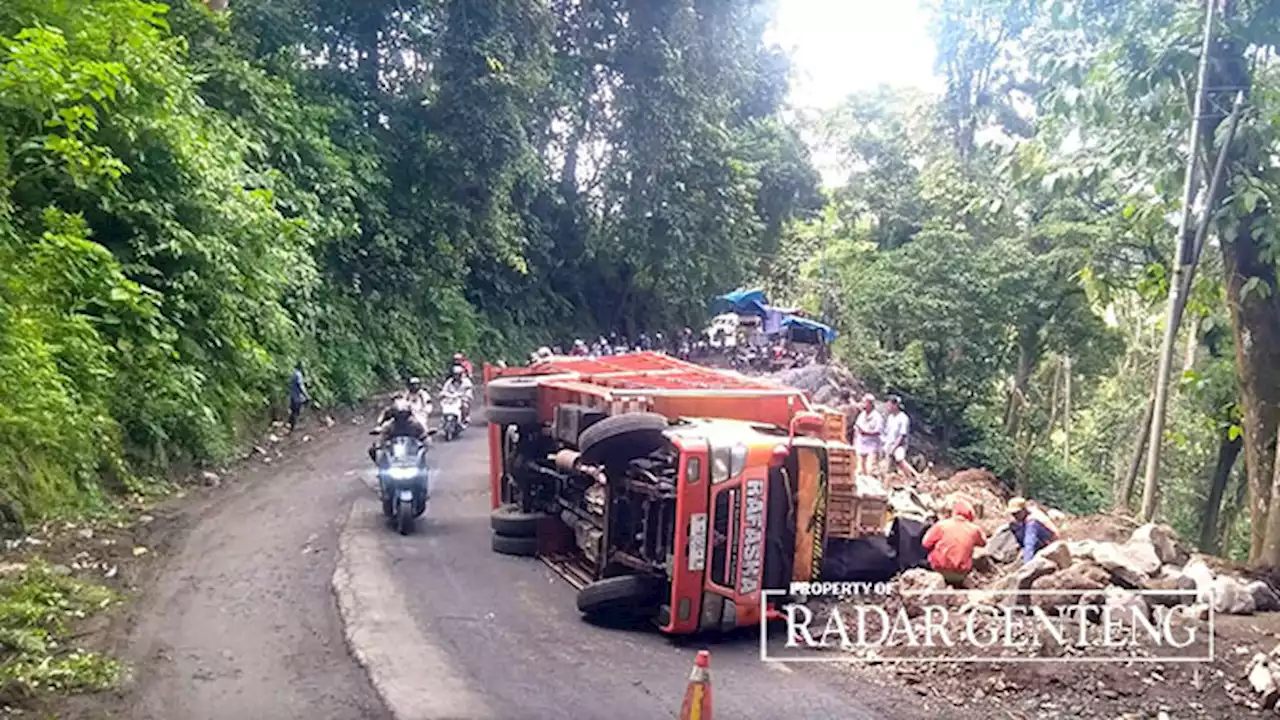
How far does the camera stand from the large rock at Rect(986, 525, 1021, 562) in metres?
10.1

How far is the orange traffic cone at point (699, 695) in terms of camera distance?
18.6 feet

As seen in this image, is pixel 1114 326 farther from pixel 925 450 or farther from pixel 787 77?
pixel 787 77

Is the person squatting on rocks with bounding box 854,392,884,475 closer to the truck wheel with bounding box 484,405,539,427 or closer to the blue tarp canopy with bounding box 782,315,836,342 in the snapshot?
the truck wheel with bounding box 484,405,539,427

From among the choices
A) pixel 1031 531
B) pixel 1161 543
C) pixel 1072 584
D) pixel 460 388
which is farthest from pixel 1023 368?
pixel 1072 584

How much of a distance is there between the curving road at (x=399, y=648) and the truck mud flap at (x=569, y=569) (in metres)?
0.12

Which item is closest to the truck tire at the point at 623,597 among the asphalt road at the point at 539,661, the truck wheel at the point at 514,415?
the asphalt road at the point at 539,661

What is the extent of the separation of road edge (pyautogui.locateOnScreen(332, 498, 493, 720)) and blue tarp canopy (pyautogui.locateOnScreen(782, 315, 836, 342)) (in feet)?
82.2

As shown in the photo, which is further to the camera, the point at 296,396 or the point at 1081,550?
the point at 296,396

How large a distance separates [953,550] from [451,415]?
1174 cm

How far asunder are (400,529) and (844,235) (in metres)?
24.0

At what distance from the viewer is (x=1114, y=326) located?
26.4 meters

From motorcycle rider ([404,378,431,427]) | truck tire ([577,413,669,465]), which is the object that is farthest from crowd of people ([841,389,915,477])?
truck tire ([577,413,669,465])

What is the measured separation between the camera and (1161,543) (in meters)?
9.74

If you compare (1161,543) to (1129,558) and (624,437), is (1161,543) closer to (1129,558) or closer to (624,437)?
(1129,558)
